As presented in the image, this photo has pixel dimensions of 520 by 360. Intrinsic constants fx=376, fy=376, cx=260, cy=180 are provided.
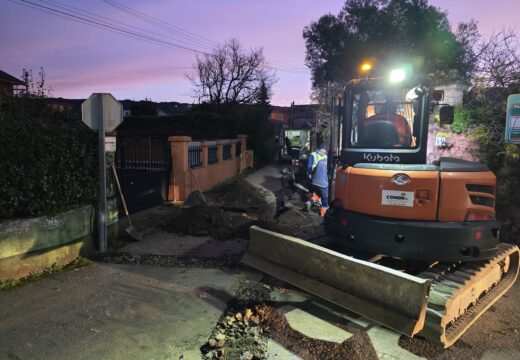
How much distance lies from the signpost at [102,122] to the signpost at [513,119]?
7221 millimetres

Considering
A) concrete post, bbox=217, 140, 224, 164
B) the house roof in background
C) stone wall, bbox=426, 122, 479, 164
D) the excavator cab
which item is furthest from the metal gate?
the house roof in background

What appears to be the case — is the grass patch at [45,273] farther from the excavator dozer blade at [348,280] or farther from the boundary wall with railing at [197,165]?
the boundary wall with railing at [197,165]

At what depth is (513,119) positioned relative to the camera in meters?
7.24

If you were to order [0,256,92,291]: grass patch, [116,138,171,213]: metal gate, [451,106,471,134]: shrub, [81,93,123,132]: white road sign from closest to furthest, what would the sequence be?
1. [0,256,92,291]: grass patch
2. [81,93,123,132]: white road sign
3. [116,138,171,213]: metal gate
4. [451,106,471,134]: shrub

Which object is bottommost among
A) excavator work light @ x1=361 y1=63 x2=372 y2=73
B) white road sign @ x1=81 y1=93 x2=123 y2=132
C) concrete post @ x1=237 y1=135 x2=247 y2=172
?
concrete post @ x1=237 y1=135 x2=247 y2=172

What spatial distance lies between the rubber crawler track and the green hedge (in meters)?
4.92

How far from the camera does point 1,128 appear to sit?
4.75 m

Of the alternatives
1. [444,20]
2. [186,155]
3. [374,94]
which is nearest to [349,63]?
[444,20]

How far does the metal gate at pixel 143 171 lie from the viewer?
8234 mm

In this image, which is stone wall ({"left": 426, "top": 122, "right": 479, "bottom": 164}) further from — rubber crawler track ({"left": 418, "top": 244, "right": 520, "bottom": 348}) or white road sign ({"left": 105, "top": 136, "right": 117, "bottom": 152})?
white road sign ({"left": 105, "top": 136, "right": 117, "bottom": 152})

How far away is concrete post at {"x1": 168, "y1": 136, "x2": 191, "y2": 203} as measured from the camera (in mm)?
9930

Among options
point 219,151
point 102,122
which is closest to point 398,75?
point 102,122

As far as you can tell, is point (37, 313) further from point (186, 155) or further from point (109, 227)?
point (186, 155)

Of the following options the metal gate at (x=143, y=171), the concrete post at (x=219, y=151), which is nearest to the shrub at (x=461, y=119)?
the metal gate at (x=143, y=171)
